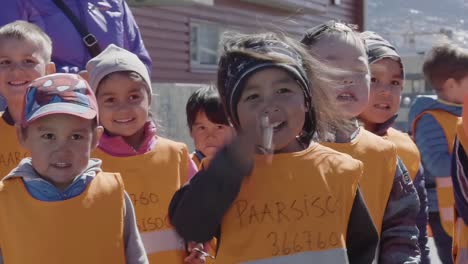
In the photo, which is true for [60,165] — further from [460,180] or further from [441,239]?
[441,239]

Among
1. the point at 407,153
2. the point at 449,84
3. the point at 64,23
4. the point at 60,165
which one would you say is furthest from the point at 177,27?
the point at 60,165

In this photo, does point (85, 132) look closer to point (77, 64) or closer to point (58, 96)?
point (58, 96)

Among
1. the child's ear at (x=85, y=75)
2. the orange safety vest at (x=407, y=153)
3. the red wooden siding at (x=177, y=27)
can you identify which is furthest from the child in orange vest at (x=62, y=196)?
the red wooden siding at (x=177, y=27)

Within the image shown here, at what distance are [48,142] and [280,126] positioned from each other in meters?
0.84

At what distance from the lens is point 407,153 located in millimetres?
3949

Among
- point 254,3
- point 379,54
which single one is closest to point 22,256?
point 379,54

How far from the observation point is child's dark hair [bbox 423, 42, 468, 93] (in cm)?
552

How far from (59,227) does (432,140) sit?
3.12m

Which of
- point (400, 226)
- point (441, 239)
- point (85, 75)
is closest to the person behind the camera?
point (400, 226)

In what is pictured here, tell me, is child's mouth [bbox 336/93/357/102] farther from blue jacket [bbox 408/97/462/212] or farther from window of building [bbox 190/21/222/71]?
window of building [bbox 190/21/222/71]

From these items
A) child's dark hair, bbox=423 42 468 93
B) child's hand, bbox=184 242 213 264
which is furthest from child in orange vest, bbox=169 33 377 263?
child's dark hair, bbox=423 42 468 93

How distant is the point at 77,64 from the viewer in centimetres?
396

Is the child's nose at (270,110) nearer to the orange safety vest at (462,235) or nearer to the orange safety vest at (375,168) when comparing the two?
the orange safety vest at (375,168)

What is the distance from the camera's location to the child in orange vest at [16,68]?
3.55m
